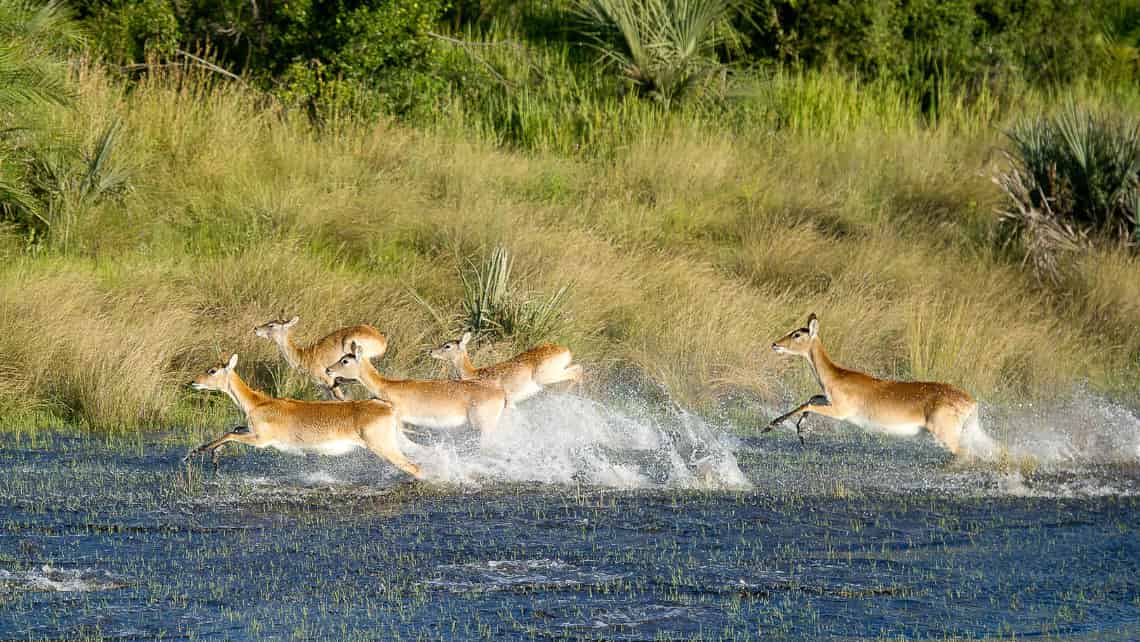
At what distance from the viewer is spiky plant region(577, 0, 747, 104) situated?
2255 cm

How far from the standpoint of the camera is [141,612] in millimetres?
8055

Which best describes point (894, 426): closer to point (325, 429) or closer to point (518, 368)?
point (518, 368)

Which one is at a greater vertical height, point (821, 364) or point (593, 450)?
point (821, 364)

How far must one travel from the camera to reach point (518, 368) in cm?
1260

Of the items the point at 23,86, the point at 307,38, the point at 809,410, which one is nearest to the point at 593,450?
the point at 809,410

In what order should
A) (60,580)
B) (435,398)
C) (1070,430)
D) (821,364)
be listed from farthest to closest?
(1070,430) < (821,364) < (435,398) < (60,580)

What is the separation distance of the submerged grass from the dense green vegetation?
4 centimetres

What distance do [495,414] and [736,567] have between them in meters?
3.46

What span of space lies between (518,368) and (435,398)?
0.88m

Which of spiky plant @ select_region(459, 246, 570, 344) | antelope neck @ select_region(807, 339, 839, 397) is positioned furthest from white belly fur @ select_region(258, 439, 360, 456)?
spiky plant @ select_region(459, 246, 570, 344)

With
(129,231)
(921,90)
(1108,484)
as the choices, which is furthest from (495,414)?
(921,90)

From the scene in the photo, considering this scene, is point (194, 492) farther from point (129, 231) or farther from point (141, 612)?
point (129, 231)

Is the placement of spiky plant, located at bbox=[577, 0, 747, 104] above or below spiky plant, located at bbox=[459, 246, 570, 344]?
above

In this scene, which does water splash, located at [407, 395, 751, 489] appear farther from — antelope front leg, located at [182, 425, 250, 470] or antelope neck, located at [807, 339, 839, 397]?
antelope front leg, located at [182, 425, 250, 470]
